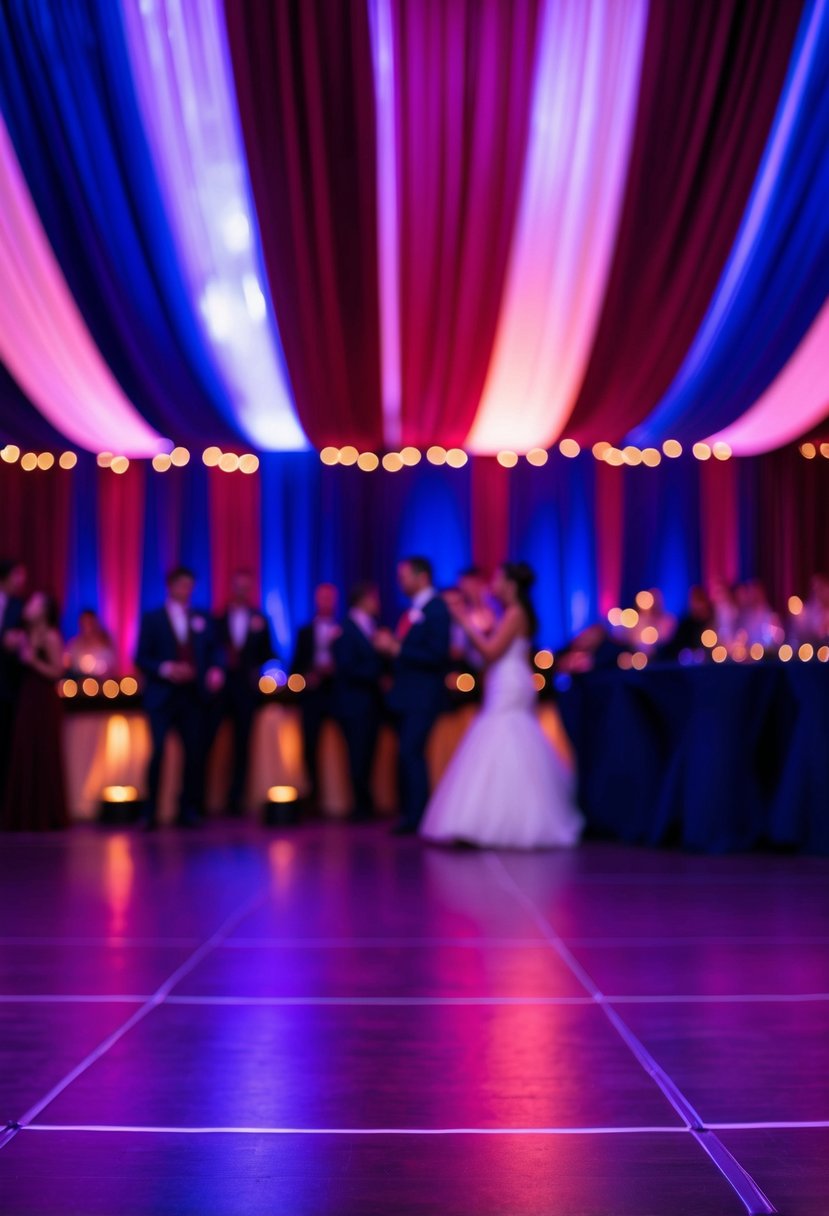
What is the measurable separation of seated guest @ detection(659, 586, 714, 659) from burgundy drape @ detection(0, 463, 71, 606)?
4.69 m

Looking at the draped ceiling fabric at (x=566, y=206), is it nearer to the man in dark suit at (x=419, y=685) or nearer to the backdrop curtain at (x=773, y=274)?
the backdrop curtain at (x=773, y=274)

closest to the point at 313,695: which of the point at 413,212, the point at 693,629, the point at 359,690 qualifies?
the point at 359,690

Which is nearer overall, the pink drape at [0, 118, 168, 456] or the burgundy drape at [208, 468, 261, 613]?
the pink drape at [0, 118, 168, 456]

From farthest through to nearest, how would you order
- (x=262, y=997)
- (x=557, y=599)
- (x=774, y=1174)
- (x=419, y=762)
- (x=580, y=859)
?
(x=557, y=599) < (x=419, y=762) < (x=580, y=859) < (x=262, y=997) < (x=774, y=1174)

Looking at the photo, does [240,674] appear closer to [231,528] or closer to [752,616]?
[231,528]

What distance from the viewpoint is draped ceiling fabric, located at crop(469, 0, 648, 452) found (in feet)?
19.2

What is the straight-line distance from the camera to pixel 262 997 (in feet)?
8.59

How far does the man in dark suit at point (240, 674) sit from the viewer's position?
8016mm

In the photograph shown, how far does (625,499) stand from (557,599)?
0.99 metres

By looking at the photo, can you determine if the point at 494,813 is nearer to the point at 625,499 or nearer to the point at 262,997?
the point at 262,997

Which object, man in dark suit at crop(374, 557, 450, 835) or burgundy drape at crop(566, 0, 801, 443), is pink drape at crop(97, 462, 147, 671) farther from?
man in dark suit at crop(374, 557, 450, 835)

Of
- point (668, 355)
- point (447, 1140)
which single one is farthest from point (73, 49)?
point (447, 1140)

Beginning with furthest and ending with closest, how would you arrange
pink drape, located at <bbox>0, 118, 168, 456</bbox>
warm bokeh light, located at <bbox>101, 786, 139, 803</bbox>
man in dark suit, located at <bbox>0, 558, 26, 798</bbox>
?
warm bokeh light, located at <bbox>101, 786, 139, 803</bbox>
man in dark suit, located at <bbox>0, 558, 26, 798</bbox>
pink drape, located at <bbox>0, 118, 168, 456</bbox>

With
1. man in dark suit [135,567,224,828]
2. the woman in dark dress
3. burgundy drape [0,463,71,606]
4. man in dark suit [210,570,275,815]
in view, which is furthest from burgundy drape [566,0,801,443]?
burgundy drape [0,463,71,606]
